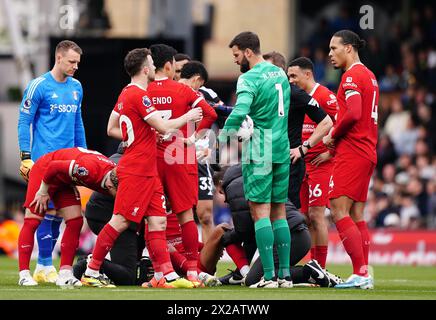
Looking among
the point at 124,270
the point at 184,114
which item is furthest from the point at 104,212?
the point at 184,114

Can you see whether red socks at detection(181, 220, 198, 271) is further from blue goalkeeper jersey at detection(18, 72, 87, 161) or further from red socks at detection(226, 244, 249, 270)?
blue goalkeeper jersey at detection(18, 72, 87, 161)

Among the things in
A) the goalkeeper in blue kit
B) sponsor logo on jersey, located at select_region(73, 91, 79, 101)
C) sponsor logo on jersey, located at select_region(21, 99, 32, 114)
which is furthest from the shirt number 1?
sponsor logo on jersey, located at select_region(21, 99, 32, 114)

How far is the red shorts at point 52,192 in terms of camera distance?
39.4 ft

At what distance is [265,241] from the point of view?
11672mm

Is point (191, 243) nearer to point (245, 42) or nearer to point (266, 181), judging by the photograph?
point (266, 181)

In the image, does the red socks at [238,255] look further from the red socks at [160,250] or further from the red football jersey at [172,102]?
the red socks at [160,250]

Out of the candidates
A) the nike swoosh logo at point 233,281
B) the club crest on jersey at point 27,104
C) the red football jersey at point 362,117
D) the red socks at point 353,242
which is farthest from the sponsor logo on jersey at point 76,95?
the red socks at point 353,242

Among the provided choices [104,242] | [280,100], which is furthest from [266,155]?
[104,242]

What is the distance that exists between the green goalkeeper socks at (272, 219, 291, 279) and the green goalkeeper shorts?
0.25m

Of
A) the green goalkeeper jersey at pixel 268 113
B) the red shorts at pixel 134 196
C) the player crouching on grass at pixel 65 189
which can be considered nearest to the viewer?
the red shorts at pixel 134 196

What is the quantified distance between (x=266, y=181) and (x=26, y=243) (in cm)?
255

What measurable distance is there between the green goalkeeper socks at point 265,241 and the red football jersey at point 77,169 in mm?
1590

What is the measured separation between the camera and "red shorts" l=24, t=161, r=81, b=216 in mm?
12023

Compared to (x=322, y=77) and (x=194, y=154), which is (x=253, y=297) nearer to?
(x=194, y=154)
